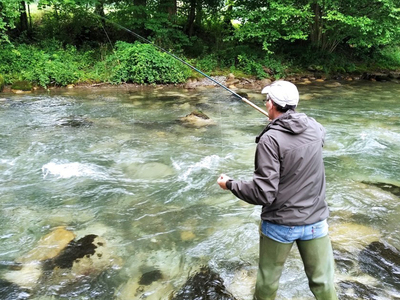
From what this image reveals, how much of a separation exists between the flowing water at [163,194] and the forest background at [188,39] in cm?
315

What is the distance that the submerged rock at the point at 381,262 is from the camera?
3.62 m

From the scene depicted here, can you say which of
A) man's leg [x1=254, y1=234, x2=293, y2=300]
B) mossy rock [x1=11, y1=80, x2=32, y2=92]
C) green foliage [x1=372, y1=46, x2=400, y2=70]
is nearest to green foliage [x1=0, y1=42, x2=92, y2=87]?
mossy rock [x1=11, y1=80, x2=32, y2=92]

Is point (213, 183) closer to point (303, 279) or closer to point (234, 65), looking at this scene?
point (303, 279)

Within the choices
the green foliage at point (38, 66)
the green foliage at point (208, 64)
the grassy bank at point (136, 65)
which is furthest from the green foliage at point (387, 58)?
the green foliage at point (38, 66)

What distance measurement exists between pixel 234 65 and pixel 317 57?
4357 millimetres

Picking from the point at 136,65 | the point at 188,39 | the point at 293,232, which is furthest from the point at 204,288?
the point at 188,39

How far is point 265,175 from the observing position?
87.6 inches

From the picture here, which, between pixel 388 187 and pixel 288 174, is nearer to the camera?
pixel 288 174

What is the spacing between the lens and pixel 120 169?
6406 millimetres

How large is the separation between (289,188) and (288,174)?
0.32 feet

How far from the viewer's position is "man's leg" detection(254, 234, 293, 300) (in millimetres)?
2492

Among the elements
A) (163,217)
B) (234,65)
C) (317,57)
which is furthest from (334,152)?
(317,57)

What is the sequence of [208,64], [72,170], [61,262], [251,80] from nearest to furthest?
1. [61,262]
2. [72,170]
3. [251,80]
4. [208,64]

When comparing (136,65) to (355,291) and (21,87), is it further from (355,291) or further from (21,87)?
(355,291)
